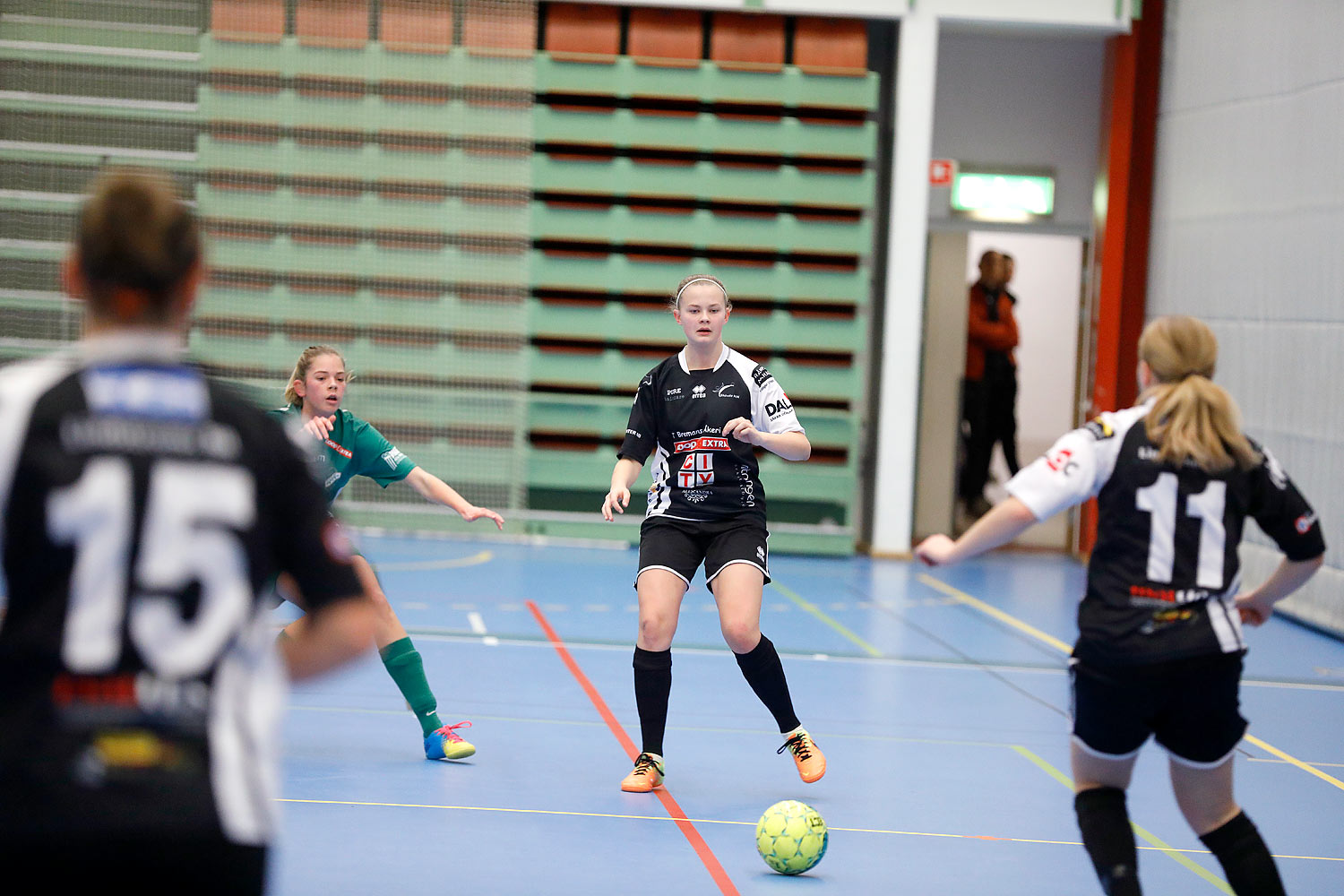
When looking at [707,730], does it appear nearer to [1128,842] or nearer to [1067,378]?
[1128,842]

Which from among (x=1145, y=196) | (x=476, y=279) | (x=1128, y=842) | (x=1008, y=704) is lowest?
(x=1008, y=704)

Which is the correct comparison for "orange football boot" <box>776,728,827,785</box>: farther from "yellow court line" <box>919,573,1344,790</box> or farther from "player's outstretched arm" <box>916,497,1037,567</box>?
"player's outstretched arm" <box>916,497,1037,567</box>

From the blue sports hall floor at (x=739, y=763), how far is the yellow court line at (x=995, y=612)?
0.16 feet

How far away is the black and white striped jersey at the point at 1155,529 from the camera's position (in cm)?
300

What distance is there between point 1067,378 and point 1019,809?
10.9 metres

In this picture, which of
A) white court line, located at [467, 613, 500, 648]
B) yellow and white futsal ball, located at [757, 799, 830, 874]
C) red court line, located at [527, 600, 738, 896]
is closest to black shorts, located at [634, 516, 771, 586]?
red court line, located at [527, 600, 738, 896]

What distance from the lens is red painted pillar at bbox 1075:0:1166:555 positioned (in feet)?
39.9

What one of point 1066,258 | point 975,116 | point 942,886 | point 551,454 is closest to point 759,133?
point 975,116

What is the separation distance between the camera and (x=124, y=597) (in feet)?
5.34

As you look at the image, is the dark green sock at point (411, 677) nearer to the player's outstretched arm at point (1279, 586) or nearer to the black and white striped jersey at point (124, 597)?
the player's outstretched arm at point (1279, 586)

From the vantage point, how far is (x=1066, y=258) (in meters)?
15.2

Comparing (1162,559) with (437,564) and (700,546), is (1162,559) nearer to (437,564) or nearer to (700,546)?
(700,546)

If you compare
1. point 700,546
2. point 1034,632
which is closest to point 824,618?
point 1034,632

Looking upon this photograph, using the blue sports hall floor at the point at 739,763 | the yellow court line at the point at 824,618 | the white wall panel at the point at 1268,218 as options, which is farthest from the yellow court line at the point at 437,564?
the white wall panel at the point at 1268,218
